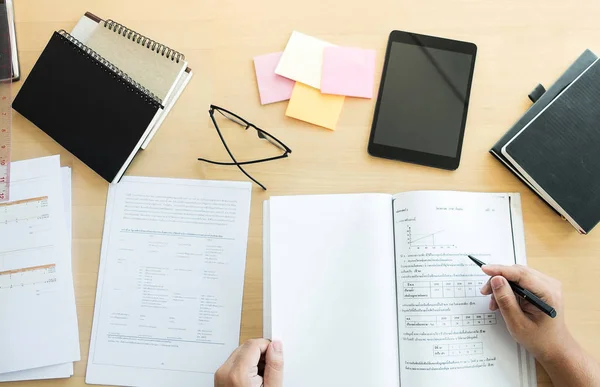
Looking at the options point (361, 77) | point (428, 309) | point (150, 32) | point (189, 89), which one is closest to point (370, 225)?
point (428, 309)

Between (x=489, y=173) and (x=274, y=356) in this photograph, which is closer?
(x=274, y=356)

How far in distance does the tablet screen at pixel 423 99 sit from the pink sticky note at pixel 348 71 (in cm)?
3

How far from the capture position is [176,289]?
2.88ft

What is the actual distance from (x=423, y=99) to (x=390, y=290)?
341mm

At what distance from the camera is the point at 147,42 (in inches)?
37.0

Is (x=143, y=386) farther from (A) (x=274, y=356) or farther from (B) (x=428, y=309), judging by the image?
(B) (x=428, y=309)

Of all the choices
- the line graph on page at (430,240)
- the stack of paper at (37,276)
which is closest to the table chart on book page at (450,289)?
the line graph on page at (430,240)

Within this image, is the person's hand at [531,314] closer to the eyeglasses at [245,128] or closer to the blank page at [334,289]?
the blank page at [334,289]

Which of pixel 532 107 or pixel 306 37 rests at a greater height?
pixel 306 37

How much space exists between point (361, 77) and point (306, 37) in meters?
0.13

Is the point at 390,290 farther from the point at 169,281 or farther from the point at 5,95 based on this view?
the point at 5,95

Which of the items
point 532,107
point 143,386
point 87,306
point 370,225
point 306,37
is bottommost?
point 143,386

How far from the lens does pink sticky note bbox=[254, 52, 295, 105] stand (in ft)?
3.08

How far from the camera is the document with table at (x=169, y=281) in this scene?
0.85 meters
